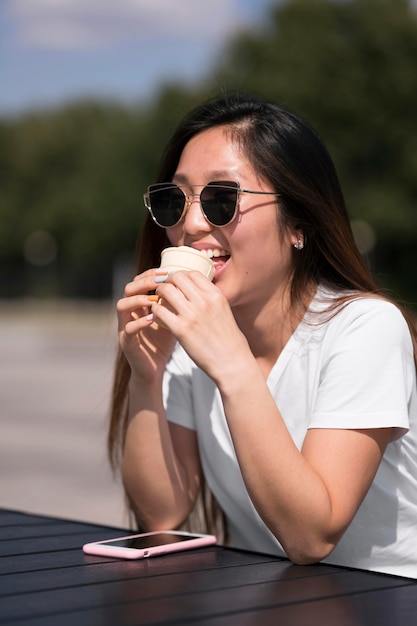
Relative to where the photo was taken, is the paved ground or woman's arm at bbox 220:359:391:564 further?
the paved ground

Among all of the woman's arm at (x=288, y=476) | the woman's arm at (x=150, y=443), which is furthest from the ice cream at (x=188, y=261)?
the woman's arm at (x=288, y=476)

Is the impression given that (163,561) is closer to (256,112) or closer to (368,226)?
(256,112)

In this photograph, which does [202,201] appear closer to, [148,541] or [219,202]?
[219,202]

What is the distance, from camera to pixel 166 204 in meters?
2.63

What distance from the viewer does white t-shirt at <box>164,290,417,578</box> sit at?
225 centimetres

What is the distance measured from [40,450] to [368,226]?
105 ft

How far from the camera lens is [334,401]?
2.25 m

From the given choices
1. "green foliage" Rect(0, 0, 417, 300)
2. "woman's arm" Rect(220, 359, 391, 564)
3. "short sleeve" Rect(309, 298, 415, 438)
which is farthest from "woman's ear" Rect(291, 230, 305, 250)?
"green foliage" Rect(0, 0, 417, 300)

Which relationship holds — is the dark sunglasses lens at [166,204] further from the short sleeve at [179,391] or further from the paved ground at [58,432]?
the paved ground at [58,432]

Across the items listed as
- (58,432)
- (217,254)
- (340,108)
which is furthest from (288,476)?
(340,108)

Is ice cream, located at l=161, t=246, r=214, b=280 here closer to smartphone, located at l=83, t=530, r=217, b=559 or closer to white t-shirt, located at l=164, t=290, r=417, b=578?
white t-shirt, located at l=164, t=290, r=417, b=578

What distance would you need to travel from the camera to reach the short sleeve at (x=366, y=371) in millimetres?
2225

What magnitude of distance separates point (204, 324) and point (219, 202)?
42 centimetres

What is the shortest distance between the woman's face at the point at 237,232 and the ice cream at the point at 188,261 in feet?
0.38
